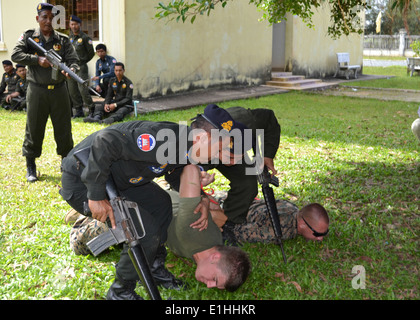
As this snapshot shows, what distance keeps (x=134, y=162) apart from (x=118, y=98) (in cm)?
706

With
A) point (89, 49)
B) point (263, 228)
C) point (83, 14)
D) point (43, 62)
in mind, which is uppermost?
point (83, 14)

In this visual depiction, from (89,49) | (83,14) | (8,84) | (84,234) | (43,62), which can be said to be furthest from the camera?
(8,84)

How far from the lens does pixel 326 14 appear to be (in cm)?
1841

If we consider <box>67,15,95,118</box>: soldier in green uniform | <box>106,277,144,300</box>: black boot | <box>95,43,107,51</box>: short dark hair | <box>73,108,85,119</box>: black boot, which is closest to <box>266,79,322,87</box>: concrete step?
<box>95,43,107,51</box>: short dark hair

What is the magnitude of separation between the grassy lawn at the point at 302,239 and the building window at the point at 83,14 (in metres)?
4.42

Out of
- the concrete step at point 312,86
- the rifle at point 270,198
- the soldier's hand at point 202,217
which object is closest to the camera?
the soldier's hand at point 202,217

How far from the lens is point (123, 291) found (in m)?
3.01

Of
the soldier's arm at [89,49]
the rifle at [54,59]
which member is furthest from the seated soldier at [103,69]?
the rifle at [54,59]

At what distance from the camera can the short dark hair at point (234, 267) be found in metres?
3.00

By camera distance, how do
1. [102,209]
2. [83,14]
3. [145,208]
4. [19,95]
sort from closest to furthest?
[102,209] < [145,208] < [19,95] < [83,14]

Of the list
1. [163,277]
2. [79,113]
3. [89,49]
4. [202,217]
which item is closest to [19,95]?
[79,113]

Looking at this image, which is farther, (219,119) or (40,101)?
(40,101)

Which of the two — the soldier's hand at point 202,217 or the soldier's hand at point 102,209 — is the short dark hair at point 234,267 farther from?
the soldier's hand at point 102,209

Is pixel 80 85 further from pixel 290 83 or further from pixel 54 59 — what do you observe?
pixel 290 83
